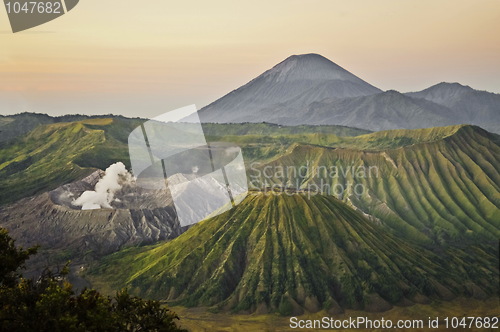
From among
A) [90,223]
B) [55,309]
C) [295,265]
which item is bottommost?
[295,265]

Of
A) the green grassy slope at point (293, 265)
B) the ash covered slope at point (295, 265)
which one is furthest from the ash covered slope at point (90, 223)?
the green grassy slope at point (293, 265)

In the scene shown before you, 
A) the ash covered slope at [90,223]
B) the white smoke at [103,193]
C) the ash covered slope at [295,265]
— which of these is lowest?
the ash covered slope at [295,265]

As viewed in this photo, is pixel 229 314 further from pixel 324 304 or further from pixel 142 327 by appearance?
pixel 142 327

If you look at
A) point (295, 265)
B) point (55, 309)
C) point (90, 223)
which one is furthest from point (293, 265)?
point (55, 309)

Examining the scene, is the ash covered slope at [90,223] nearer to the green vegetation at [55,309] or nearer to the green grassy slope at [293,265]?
the green grassy slope at [293,265]

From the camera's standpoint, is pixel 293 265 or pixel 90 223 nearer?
pixel 293 265

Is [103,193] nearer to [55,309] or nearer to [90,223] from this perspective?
[90,223]
